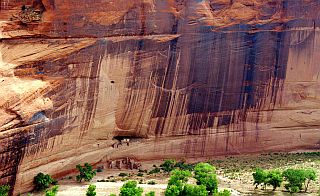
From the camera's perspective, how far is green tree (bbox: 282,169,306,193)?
98.3 ft

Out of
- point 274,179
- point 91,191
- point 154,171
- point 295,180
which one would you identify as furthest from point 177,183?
point 295,180

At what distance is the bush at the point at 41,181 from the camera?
29.0 metres

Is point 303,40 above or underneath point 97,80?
above

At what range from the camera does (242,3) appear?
3375cm

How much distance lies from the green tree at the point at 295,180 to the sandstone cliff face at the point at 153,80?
683 cm

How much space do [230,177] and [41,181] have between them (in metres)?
12.0

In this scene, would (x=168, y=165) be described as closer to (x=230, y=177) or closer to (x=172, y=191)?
(x=230, y=177)

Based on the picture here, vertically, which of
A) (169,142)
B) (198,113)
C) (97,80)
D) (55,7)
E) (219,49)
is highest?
(55,7)

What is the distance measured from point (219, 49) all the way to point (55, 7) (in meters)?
11.3

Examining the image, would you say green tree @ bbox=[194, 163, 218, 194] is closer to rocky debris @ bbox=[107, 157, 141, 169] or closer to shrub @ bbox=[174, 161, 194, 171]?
shrub @ bbox=[174, 161, 194, 171]

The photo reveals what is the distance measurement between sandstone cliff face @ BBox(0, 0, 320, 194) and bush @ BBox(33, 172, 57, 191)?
0.42 meters

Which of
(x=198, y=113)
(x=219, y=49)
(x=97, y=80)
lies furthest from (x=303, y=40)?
(x=97, y=80)

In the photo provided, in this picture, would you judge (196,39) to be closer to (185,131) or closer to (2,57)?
(185,131)

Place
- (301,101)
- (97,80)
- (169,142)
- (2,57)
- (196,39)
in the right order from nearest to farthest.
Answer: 1. (2,57)
2. (97,80)
3. (196,39)
4. (169,142)
5. (301,101)
